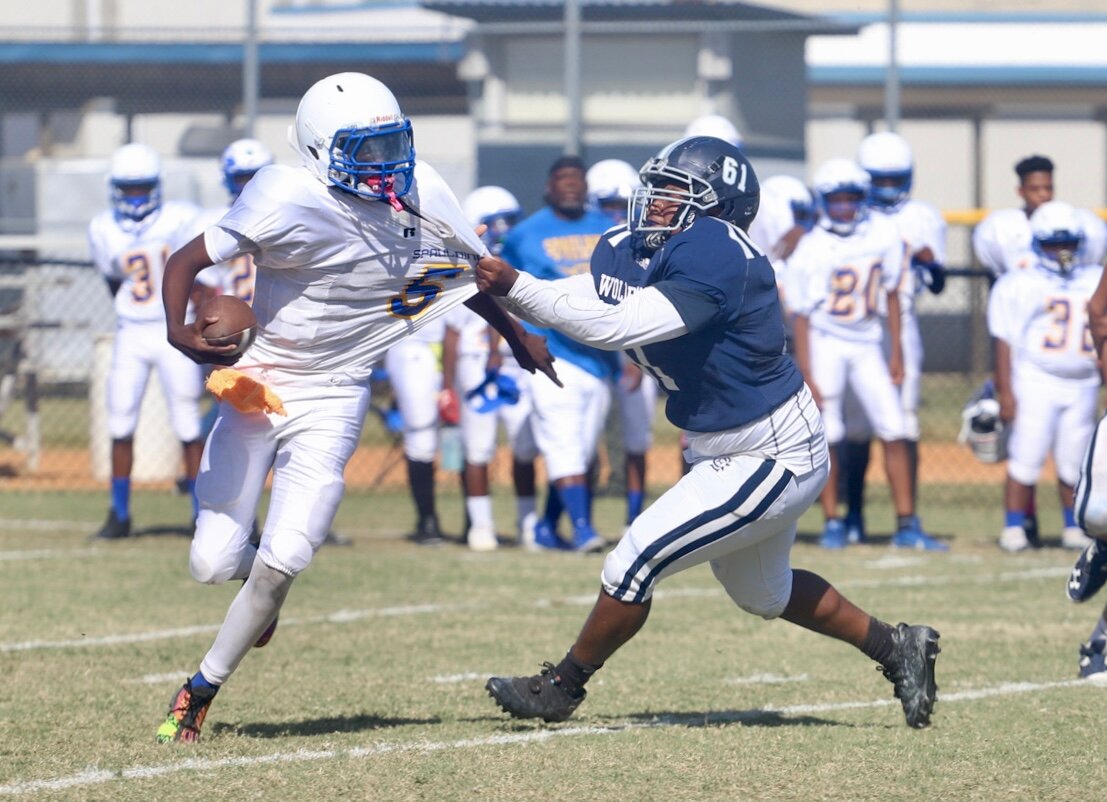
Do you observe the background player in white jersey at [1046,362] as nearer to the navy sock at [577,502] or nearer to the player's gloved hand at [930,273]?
the player's gloved hand at [930,273]

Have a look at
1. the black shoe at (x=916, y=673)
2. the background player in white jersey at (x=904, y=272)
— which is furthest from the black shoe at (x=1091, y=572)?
the background player in white jersey at (x=904, y=272)

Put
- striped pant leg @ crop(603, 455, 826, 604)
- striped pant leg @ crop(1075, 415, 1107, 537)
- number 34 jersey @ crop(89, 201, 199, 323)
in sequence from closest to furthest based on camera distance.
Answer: striped pant leg @ crop(603, 455, 826, 604)
striped pant leg @ crop(1075, 415, 1107, 537)
number 34 jersey @ crop(89, 201, 199, 323)

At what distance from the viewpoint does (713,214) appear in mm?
5602

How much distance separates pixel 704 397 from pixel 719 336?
0.62ft

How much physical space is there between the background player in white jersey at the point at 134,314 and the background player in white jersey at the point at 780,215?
336cm

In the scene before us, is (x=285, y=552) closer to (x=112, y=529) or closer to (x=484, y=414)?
(x=484, y=414)

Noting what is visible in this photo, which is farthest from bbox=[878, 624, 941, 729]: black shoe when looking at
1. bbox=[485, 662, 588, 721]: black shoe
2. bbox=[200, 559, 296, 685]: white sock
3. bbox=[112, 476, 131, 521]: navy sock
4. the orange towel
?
bbox=[112, 476, 131, 521]: navy sock

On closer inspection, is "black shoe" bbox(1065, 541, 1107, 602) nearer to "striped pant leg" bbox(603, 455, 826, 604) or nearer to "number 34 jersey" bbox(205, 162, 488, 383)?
"striped pant leg" bbox(603, 455, 826, 604)

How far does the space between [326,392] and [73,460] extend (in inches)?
384

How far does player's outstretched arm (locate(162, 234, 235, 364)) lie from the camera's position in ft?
17.5

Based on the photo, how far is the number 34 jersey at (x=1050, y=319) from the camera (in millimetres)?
10234

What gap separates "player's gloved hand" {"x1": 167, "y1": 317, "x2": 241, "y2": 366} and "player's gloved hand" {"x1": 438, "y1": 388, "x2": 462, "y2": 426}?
5530mm

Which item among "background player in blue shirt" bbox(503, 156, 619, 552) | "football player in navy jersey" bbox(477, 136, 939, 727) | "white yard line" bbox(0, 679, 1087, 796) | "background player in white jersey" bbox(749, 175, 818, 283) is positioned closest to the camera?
"white yard line" bbox(0, 679, 1087, 796)

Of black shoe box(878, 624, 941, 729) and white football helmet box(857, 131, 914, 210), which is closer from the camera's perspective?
black shoe box(878, 624, 941, 729)
